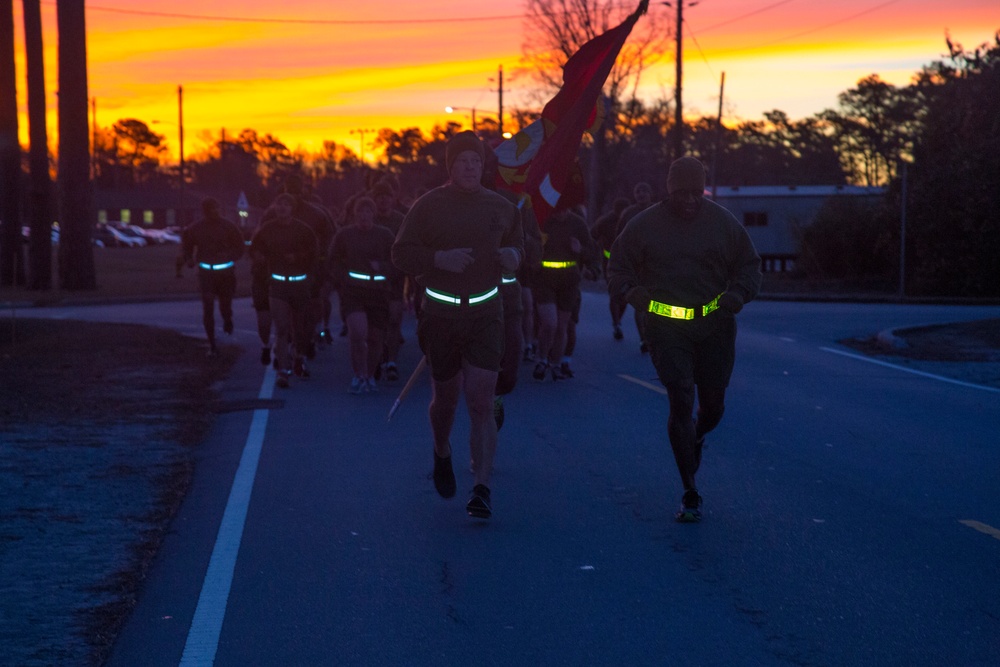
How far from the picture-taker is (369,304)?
13.7m

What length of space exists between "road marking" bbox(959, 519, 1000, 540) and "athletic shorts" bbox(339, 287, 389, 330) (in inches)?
287

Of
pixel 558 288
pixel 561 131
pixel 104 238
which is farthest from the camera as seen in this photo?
pixel 104 238

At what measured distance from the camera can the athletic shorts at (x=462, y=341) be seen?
24.5ft

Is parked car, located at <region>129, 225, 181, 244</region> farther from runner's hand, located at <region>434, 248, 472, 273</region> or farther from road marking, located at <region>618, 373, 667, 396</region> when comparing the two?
runner's hand, located at <region>434, 248, 472, 273</region>

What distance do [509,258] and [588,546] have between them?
1.52 metres

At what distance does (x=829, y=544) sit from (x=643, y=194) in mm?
9704

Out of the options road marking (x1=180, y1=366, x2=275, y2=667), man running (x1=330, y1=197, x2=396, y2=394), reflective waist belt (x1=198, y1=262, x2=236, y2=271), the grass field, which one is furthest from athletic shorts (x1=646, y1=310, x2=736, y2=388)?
the grass field

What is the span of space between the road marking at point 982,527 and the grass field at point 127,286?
22186 millimetres

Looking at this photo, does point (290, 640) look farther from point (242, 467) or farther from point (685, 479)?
point (242, 467)

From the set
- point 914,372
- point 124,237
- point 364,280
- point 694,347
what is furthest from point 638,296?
point 124,237

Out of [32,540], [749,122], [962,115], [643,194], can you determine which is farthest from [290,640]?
[749,122]

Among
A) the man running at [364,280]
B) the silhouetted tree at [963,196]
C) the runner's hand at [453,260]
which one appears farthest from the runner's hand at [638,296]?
the silhouetted tree at [963,196]

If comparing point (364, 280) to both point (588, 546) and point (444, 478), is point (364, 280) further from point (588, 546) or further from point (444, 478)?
point (588, 546)

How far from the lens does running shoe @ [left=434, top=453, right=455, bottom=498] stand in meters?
7.80
